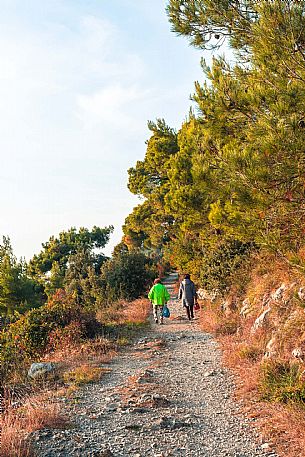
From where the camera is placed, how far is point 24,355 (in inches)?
468

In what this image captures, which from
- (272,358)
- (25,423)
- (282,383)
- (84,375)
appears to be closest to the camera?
(25,423)

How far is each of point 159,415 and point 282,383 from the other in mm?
A: 1970

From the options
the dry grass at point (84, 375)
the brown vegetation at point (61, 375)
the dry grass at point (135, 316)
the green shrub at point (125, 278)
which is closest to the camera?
the brown vegetation at point (61, 375)

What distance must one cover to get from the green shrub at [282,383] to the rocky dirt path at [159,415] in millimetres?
571

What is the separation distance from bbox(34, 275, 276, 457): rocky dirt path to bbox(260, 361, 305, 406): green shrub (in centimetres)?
57

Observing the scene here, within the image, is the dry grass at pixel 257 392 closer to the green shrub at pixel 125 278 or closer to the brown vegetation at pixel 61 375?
the brown vegetation at pixel 61 375

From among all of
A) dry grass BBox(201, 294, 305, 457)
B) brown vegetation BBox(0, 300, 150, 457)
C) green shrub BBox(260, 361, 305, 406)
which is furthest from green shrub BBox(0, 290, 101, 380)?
green shrub BBox(260, 361, 305, 406)

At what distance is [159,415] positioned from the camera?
649 centimetres

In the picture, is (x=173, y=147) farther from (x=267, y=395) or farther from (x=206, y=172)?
(x=267, y=395)

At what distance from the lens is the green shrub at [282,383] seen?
639 centimetres

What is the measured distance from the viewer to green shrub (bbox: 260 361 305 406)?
6.39 m

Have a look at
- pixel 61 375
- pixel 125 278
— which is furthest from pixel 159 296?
pixel 125 278

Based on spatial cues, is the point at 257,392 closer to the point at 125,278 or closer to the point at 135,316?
the point at 135,316

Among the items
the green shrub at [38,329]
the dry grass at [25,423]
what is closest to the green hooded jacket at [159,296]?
the green shrub at [38,329]
